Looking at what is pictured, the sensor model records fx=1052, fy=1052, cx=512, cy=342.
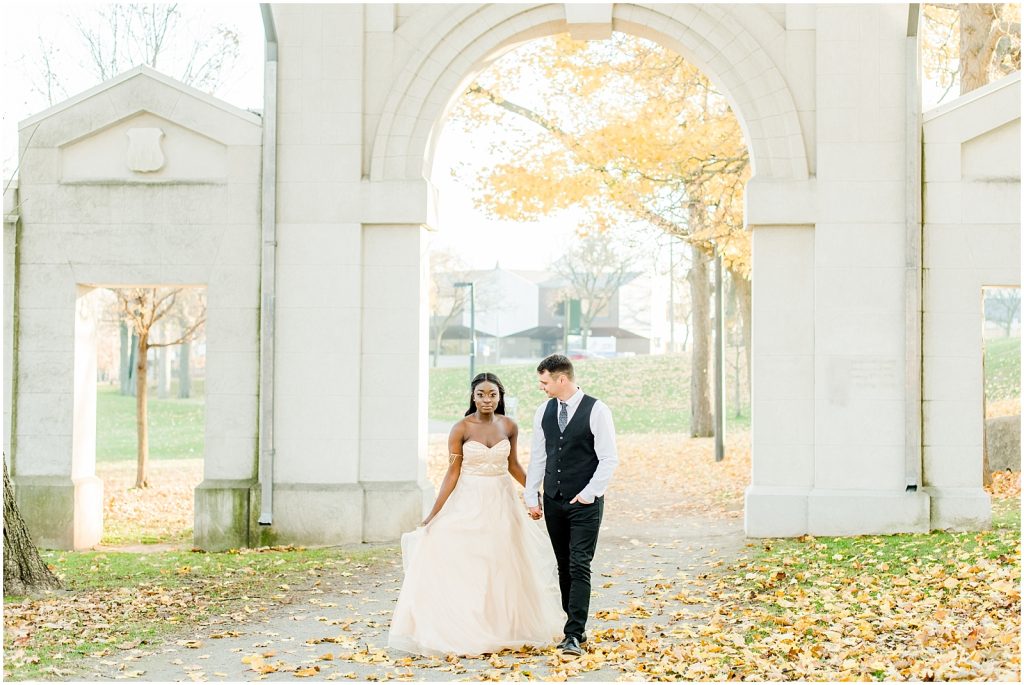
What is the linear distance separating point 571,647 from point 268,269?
5.82 m

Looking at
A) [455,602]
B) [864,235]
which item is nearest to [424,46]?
[864,235]

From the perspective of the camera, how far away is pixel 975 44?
45.2ft

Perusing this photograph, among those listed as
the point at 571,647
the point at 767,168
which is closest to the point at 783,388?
the point at 767,168

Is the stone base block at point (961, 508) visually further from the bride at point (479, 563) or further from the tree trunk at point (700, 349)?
the tree trunk at point (700, 349)

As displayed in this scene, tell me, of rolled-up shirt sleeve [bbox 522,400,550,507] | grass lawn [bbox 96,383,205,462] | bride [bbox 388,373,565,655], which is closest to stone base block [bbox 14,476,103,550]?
bride [bbox 388,373,565,655]

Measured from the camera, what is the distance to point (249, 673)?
6.25 metres

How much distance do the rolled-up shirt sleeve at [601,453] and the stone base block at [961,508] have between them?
5.38 metres

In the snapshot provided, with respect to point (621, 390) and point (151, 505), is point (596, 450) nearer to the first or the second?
point (151, 505)

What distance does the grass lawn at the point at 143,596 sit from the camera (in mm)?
6699

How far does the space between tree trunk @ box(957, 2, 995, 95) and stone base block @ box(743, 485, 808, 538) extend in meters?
6.47

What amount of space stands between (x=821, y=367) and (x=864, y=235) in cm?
140

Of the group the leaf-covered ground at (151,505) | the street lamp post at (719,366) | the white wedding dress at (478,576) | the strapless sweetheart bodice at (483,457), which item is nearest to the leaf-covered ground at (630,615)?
the white wedding dress at (478,576)

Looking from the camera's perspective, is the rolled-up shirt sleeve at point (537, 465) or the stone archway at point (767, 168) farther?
the stone archway at point (767, 168)

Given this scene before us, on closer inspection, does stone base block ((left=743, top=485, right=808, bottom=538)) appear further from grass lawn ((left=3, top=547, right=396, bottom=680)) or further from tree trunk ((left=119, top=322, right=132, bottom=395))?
tree trunk ((left=119, top=322, right=132, bottom=395))
